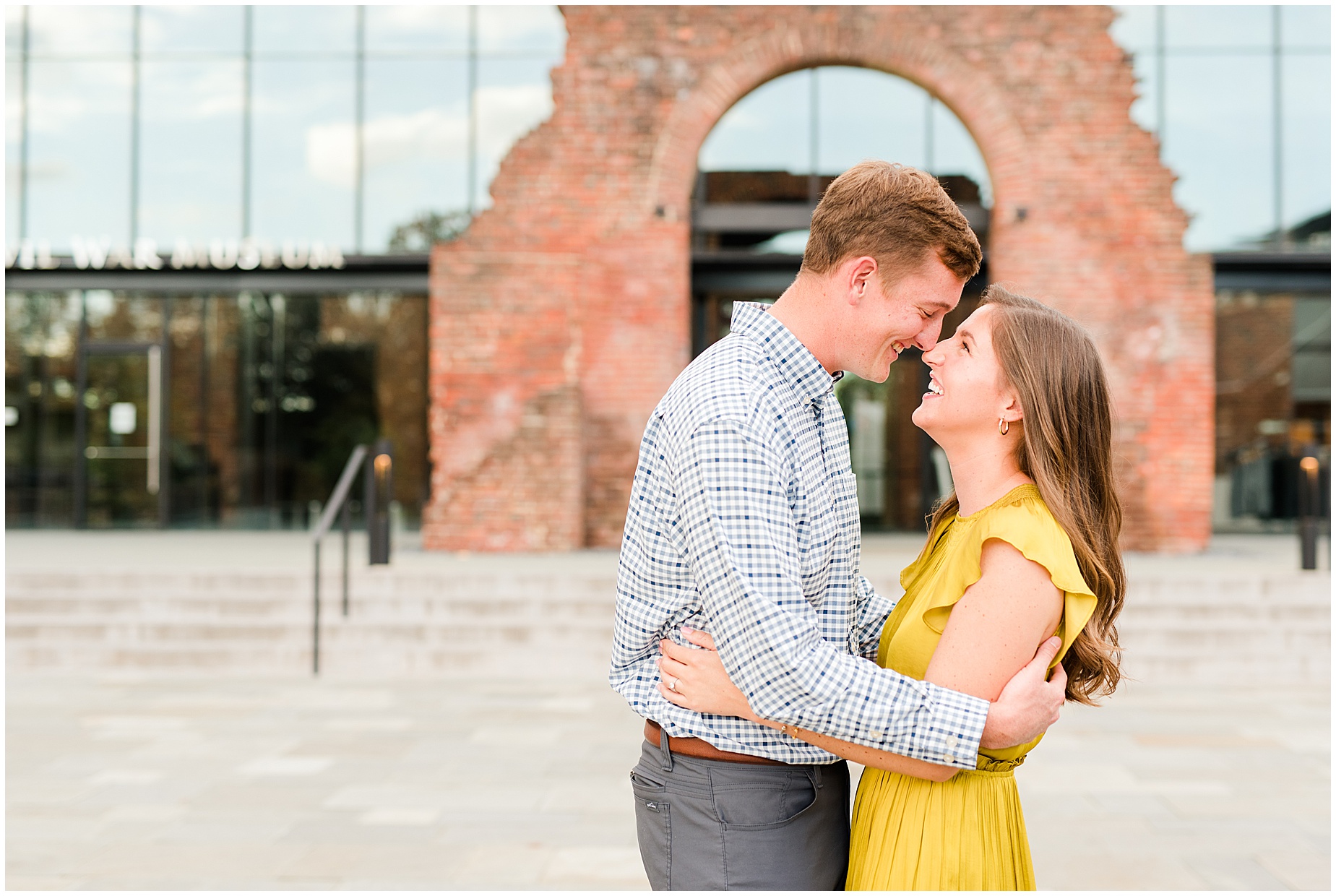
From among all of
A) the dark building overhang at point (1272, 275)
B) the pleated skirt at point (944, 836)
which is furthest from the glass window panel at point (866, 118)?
the pleated skirt at point (944, 836)

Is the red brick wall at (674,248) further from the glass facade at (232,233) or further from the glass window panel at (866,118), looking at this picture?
the glass facade at (232,233)

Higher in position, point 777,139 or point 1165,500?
point 777,139

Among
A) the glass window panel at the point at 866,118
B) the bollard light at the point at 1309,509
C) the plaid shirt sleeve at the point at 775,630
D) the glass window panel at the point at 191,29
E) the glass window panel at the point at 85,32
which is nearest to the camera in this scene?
the plaid shirt sleeve at the point at 775,630

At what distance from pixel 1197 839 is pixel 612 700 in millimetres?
3711

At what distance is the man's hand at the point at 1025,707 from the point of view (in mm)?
1702

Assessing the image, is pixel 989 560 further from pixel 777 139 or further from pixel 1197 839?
pixel 777 139

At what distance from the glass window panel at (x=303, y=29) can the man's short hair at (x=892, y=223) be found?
14302 millimetres

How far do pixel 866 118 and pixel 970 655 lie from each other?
1220 cm

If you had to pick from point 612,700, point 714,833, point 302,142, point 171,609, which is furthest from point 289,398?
point 714,833

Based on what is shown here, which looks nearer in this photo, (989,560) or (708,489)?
(708,489)

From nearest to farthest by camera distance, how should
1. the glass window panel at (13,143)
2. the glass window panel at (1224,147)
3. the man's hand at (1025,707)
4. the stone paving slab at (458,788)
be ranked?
the man's hand at (1025,707)
the stone paving slab at (458,788)
the glass window panel at (1224,147)
the glass window panel at (13,143)

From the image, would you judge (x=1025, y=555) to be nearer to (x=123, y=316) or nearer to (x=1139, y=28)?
(x=1139, y=28)

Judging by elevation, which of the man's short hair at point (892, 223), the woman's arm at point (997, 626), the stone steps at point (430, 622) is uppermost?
the man's short hair at point (892, 223)

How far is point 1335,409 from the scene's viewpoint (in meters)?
9.57
